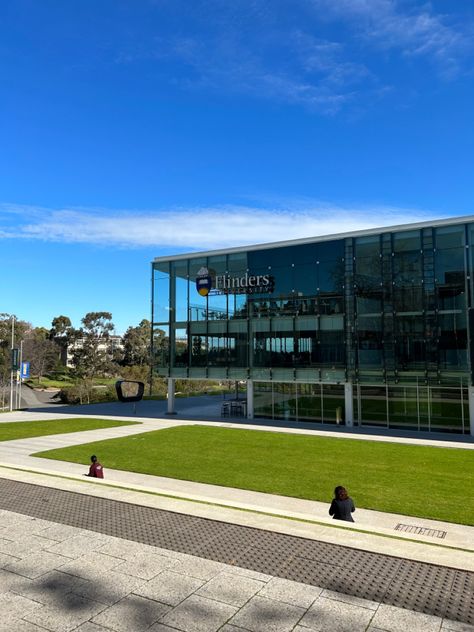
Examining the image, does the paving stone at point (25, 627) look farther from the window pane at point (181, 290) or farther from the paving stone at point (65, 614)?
the window pane at point (181, 290)

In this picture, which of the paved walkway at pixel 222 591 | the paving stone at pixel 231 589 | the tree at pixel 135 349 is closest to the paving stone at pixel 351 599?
the paved walkway at pixel 222 591

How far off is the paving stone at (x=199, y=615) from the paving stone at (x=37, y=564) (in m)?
2.73

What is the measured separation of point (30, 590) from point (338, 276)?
28372mm

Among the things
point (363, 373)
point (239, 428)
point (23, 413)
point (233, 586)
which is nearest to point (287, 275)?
point (363, 373)

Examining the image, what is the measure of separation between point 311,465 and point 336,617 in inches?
510

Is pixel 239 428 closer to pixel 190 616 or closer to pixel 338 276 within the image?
pixel 338 276

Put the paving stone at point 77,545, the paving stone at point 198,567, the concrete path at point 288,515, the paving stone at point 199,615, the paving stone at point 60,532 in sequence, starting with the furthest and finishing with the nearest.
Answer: the paving stone at point 60,532
the concrete path at point 288,515
the paving stone at point 77,545
the paving stone at point 198,567
the paving stone at point 199,615

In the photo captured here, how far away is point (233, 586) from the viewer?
7574 millimetres

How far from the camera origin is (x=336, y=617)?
6621 millimetres

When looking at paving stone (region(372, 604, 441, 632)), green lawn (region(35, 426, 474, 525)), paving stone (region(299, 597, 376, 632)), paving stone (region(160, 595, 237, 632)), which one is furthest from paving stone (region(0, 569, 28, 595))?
green lawn (region(35, 426, 474, 525))

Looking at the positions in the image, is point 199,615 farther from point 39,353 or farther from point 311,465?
point 39,353

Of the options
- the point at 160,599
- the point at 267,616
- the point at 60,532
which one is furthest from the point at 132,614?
the point at 60,532

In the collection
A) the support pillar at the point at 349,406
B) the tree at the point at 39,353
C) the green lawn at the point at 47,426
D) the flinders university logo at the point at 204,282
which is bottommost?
the green lawn at the point at 47,426

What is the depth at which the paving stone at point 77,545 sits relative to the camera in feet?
29.3
